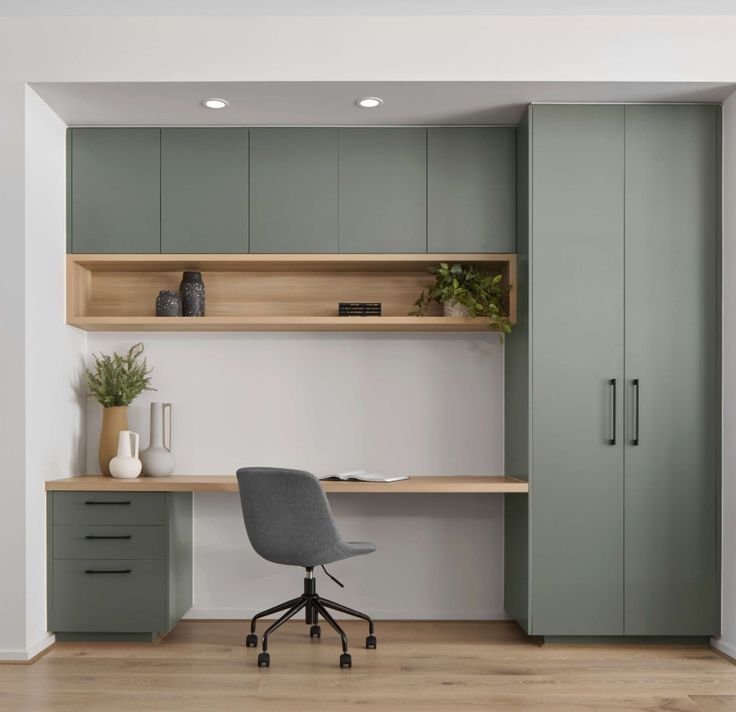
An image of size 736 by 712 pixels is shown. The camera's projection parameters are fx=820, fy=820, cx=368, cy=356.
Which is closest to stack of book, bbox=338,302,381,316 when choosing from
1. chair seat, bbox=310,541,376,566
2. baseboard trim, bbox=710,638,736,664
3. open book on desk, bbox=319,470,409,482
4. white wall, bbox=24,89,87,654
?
open book on desk, bbox=319,470,409,482

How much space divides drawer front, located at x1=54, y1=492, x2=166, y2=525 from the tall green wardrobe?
1730 millimetres

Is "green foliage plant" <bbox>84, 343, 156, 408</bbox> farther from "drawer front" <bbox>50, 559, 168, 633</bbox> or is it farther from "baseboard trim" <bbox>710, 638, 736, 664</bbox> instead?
"baseboard trim" <bbox>710, 638, 736, 664</bbox>

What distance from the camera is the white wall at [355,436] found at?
171 inches

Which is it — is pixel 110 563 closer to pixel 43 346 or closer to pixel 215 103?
pixel 43 346

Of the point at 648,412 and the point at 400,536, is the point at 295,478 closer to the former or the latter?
the point at 400,536

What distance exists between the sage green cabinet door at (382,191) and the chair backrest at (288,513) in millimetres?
1224

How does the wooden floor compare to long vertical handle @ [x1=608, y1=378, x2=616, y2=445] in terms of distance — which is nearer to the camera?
the wooden floor

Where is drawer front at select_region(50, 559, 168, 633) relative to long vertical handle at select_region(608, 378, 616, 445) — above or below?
below

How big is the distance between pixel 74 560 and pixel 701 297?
125 inches

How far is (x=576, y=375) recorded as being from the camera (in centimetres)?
379

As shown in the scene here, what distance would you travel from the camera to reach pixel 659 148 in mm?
3844

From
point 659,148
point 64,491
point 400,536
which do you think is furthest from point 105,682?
point 659,148

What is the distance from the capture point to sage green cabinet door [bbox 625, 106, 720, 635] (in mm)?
3781

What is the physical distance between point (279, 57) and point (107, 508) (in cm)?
220
